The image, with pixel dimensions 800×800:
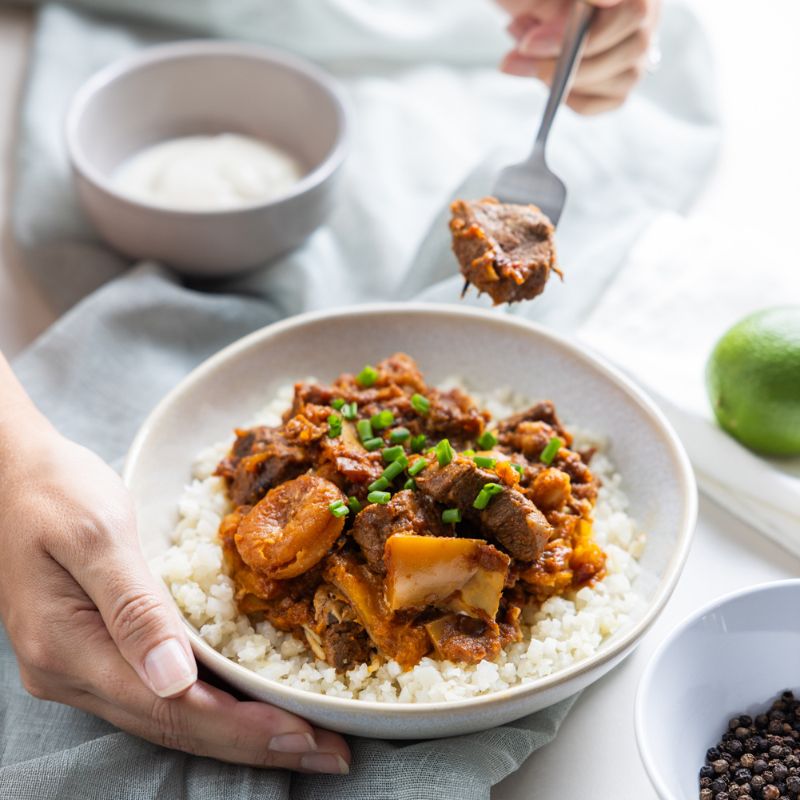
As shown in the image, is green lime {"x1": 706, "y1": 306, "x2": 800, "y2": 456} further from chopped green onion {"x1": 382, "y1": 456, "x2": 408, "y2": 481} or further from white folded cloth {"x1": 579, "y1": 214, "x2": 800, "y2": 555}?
chopped green onion {"x1": 382, "y1": 456, "x2": 408, "y2": 481}

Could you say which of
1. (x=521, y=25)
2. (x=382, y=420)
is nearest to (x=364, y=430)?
(x=382, y=420)

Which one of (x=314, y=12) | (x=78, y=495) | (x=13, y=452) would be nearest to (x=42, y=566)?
(x=78, y=495)

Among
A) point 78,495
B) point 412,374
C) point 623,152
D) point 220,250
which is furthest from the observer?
point 623,152

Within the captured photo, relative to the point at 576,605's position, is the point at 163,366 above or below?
below

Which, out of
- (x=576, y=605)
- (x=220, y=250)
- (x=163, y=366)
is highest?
(x=576, y=605)

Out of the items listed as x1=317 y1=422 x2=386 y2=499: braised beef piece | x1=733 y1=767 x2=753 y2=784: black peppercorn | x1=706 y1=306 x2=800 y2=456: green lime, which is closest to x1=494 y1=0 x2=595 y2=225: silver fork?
x1=706 y1=306 x2=800 y2=456: green lime

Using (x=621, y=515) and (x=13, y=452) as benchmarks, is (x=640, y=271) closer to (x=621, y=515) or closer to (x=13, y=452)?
(x=621, y=515)

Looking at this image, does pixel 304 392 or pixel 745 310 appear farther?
pixel 745 310
